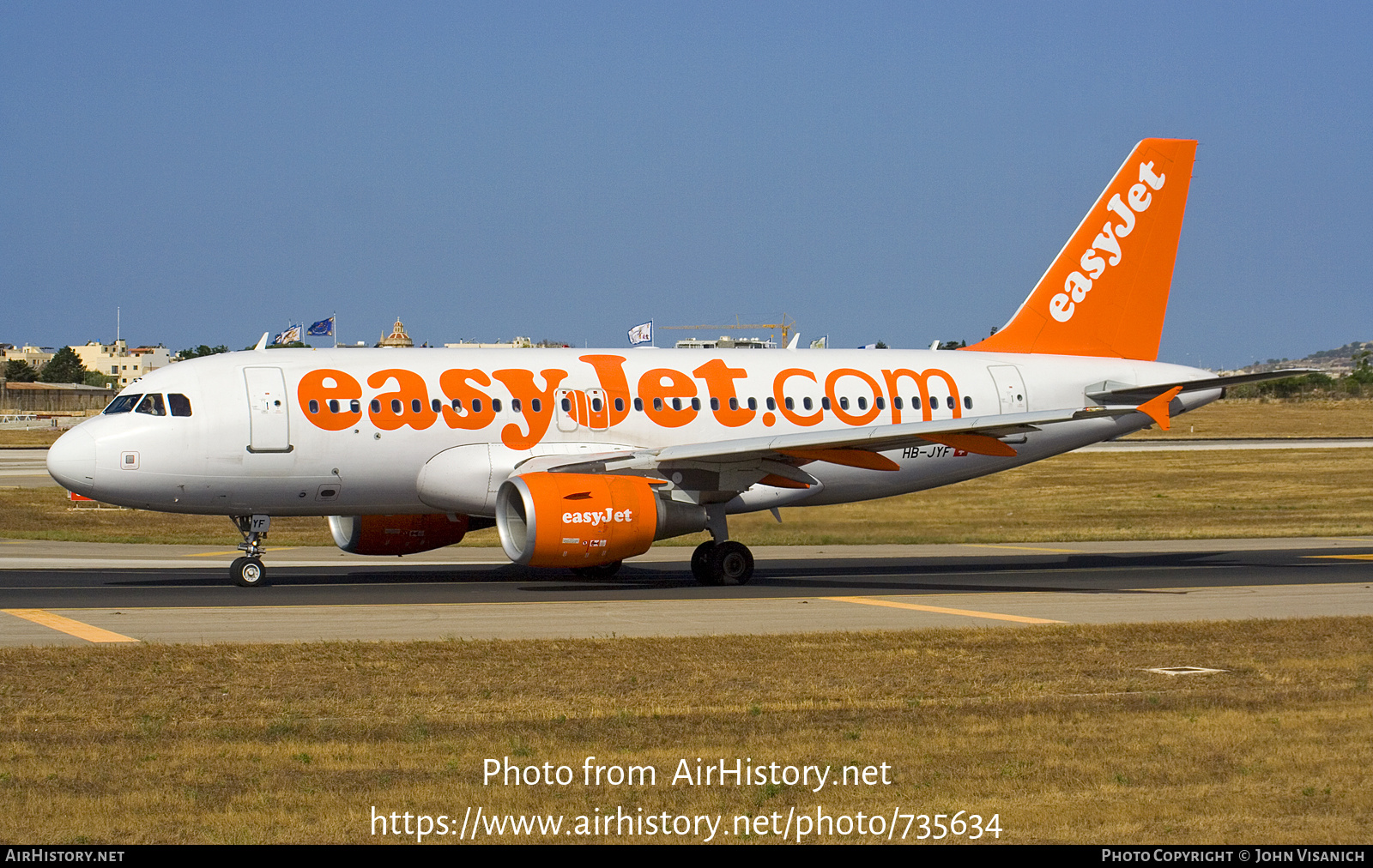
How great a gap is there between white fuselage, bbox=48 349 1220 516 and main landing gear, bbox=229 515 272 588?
1.07ft

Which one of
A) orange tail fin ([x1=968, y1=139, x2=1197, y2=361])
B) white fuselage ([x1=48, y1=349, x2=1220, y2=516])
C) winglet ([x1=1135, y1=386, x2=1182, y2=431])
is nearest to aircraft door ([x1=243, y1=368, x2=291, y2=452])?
white fuselage ([x1=48, y1=349, x2=1220, y2=516])

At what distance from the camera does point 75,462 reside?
24.4m

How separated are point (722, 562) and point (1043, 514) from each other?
20.5 m

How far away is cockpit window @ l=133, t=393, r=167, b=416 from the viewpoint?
2527 cm

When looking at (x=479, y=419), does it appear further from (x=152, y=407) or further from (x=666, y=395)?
(x=152, y=407)

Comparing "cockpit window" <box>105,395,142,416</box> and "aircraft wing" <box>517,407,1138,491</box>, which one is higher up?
"cockpit window" <box>105,395,142,416</box>

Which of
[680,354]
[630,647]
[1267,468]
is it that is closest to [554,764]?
[630,647]

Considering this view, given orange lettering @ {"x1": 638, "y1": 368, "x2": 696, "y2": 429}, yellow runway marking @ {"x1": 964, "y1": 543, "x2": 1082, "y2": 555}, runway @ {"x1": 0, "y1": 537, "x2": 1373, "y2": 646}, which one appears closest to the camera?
runway @ {"x1": 0, "y1": 537, "x2": 1373, "y2": 646}

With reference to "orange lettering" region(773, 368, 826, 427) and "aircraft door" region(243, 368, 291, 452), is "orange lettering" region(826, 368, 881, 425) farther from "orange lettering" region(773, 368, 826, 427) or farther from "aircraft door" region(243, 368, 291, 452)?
"aircraft door" region(243, 368, 291, 452)

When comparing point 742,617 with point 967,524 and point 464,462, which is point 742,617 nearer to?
point 464,462

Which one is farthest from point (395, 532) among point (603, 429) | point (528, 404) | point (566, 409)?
point (603, 429)

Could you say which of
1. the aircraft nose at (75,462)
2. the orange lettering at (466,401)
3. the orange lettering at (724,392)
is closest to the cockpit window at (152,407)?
the aircraft nose at (75,462)

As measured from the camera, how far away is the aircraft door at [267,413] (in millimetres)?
25500

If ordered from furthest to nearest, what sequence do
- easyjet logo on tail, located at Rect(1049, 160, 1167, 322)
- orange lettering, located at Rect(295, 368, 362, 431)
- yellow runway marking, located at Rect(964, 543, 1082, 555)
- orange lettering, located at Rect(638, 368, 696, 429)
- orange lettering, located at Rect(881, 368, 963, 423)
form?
yellow runway marking, located at Rect(964, 543, 1082, 555) < easyjet logo on tail, located at Rect(1049, 160, 1167, 322) < orange lettering, located at Rect(881, 368, 963, 423) < orange lettering, located at Rect(638, 368, 696, 429) < orange lettering, located at Rect(295, 368, 362, 431)
